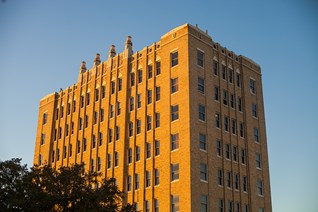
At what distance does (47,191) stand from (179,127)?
57.2ft

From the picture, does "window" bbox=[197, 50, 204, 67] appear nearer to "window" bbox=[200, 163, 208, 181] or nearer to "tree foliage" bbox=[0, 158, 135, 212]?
"window" bbox=[200, 163, 208, 181]

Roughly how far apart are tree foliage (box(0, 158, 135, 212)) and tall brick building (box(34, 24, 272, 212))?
11719 mm

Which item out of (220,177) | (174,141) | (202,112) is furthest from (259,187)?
(174,141)

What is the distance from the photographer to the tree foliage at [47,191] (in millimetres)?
36938

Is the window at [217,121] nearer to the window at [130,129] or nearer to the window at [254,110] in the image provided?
the window at [254,110]

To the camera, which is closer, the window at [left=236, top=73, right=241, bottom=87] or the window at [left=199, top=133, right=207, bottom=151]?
the window at [left=199, top=133, right=207, bottom=151]

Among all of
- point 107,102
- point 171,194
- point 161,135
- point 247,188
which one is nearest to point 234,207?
point 247,188

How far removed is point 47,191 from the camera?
1505 inches

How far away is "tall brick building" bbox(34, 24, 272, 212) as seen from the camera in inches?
1973

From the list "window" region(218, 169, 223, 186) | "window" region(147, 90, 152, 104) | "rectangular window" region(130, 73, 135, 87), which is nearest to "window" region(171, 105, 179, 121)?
"window" region(147, 90, 152, 104)

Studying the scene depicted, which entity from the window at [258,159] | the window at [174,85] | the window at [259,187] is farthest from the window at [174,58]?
the window at [259,187]

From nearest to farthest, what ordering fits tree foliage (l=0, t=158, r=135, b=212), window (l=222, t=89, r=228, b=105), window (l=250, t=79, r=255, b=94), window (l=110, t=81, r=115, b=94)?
1. tree foliage (l=0, t=158, r=135, b=212)
2. window (l=222, t=89, r=228, b=105)
3. window (l=250, t=79, r=255, b=94)
4. window (l=110, t=81, r=115, b=94)

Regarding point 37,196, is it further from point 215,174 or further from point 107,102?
point 107,102

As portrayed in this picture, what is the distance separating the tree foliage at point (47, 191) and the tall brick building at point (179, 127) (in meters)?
11.7
